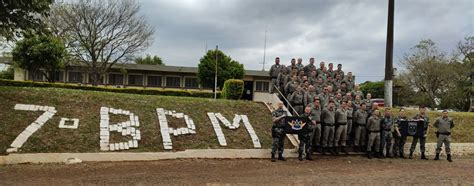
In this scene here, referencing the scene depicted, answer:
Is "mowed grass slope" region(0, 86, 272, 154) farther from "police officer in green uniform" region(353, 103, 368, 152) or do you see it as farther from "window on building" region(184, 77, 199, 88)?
"window on building" region(184, 77, 199, 88)

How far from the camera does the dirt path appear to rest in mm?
8648

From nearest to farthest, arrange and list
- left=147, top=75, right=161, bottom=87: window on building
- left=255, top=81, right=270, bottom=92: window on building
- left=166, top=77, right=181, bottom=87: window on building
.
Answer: left=255, top=81, right=270, bottom=92: window on building
left=147, top=75, right=161, bottom=87: window on building
left=166, top=77, right=181, bottom=87: window on building

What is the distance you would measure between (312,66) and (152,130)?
6577mm

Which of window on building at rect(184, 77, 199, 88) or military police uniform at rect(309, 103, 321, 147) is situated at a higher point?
window on building at rect(184, 77, 199, 88)

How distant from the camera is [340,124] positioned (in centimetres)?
1309

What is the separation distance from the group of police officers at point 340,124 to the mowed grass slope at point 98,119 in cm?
135

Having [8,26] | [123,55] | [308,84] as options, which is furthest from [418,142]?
[123,55]

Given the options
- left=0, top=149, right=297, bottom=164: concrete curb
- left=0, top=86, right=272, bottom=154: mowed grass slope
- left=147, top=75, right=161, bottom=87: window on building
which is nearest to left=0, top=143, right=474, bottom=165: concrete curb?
left=0, top=149, right=297, bottom=164: concrete curb

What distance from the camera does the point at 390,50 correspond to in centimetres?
1952

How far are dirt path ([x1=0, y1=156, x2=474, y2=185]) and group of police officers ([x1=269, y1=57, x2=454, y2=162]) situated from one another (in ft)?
2.87

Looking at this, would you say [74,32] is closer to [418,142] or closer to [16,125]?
[16,125]

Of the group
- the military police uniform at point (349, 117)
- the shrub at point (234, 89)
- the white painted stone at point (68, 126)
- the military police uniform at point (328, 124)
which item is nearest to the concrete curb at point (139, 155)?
the military police uniform at point (328, 124)

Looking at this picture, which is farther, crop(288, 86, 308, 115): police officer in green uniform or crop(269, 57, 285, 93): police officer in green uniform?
crop(269, 57, 285, 93): police officer in green uniform

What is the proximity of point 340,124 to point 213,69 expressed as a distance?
2631 cm
